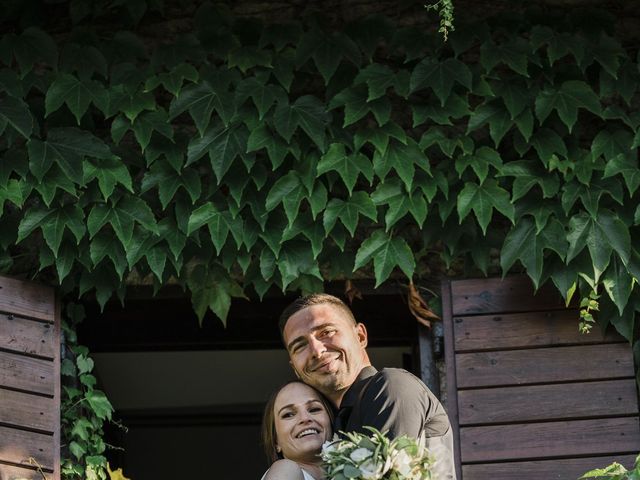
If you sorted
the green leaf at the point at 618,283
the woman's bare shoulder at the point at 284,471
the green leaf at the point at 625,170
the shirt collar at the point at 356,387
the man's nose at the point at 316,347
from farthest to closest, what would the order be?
the green leaf at the point at 625,170
the green leaf at the point at 618,283
the man's nose at the point at 316,347
the shirt collar at the point at 356,387
the woman's bare shoulder at the point at 284,471

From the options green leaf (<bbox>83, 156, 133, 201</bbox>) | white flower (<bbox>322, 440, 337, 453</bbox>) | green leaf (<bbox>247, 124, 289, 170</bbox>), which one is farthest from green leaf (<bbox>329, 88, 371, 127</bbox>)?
white flower (<bbox>322, 440, 337, 453</bbox>)

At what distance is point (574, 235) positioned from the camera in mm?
5902

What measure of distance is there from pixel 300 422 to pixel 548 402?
126 cm

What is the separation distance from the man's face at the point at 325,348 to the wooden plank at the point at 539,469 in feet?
2.69

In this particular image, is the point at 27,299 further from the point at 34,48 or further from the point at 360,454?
the point at 360,454

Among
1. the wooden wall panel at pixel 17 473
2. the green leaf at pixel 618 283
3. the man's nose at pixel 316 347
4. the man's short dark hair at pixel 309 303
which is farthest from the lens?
the green leaf at pixel 618 283

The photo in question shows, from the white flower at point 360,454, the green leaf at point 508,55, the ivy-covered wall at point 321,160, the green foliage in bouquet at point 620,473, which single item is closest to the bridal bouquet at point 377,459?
the white flower at point 360,454

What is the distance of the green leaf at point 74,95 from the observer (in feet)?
19.7

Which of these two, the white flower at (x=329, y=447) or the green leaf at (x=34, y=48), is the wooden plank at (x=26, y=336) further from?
the white flower at (x=329, y=447)

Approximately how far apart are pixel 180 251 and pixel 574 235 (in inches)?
60.2

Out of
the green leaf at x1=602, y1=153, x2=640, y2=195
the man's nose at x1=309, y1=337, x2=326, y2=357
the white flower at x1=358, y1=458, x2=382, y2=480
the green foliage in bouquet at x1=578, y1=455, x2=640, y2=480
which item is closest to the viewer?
the white flower at x1=358, y1=458, x2=382, y2=480

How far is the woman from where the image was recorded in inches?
193

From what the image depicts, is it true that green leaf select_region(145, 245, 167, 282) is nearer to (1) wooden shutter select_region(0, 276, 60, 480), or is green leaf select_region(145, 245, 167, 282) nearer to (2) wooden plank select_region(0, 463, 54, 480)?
(1) wooden shutter select_region(0, 276, 60, 480)

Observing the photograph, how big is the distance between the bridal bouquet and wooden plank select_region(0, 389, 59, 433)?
5.90ft
